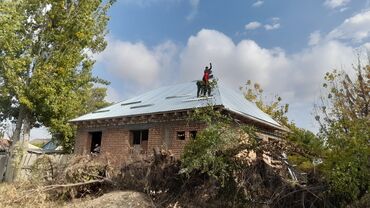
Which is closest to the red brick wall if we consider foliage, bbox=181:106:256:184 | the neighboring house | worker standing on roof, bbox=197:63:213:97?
the neighboring house

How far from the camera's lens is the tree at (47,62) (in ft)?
63.9

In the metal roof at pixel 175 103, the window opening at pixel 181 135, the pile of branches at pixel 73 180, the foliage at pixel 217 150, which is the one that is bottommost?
the pile of branches at pixel 73 180

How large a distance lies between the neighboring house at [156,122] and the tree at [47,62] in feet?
7.36

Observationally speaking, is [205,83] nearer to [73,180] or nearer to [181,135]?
[181,135]

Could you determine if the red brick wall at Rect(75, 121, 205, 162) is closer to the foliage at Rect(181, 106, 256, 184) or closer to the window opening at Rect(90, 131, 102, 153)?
the window opening at Rect(90, 131, 102, 153)

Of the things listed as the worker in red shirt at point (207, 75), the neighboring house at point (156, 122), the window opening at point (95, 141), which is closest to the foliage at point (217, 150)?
the neighboring house at point (156, 122)

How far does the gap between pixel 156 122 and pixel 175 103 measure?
4.29 feet

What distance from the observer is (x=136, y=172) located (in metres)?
9.77

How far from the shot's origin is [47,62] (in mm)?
20625

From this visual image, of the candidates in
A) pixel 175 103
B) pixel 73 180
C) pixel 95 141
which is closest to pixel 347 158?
pixel 73 180

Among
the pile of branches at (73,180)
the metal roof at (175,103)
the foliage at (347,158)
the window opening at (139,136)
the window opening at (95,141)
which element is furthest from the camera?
the window opening at (95,141)

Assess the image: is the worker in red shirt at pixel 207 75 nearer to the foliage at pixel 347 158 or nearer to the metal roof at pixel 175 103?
the metal roof at pixel 175 103

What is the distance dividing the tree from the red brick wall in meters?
2.43

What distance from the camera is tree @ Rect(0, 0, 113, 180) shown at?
19.5 m
